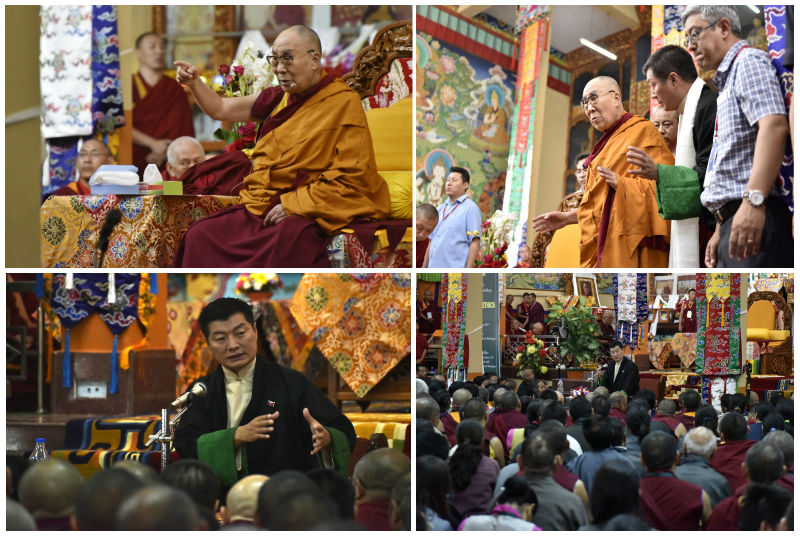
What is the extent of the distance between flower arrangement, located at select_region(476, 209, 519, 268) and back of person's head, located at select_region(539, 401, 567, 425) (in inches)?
26.3

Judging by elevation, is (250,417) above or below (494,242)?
below

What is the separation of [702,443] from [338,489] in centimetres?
150

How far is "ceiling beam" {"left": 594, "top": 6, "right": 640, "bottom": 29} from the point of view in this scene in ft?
15.9

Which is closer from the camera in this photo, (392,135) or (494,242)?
(494,242)

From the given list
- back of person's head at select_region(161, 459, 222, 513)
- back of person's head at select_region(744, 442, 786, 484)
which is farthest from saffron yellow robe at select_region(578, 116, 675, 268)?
back of person's head at select_region(161, 459, 222, 513)

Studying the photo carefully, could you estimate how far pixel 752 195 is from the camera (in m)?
2.96

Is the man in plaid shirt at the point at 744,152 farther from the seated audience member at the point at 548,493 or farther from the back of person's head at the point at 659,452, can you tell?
the seated audience member at the point at 548,493

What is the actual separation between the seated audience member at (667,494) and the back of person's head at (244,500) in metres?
1.45

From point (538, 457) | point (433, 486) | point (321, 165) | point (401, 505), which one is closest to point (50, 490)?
point (401, 505)

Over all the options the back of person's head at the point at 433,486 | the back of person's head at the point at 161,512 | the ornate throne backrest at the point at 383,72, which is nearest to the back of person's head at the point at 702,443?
the back of person's head at the point at 433,486

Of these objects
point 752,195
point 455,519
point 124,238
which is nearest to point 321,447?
point 455,519

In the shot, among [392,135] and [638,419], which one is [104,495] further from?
[392,135]

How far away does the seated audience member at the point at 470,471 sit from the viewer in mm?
3244

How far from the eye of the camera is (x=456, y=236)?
377cm
